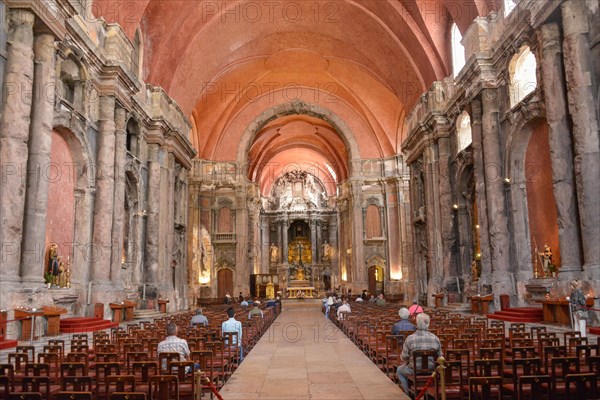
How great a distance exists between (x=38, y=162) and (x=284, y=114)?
85.9 feet

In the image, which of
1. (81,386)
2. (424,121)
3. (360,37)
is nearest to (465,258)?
(424,121)

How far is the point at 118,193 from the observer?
18.8 meters

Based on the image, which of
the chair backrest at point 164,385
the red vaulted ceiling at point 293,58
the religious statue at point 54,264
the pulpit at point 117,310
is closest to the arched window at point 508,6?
the red vaulted ceiling at point 293,58

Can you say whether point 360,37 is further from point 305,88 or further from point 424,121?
point 305,88

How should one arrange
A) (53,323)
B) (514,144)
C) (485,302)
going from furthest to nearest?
(485,302) → (514,144) → (53,323)

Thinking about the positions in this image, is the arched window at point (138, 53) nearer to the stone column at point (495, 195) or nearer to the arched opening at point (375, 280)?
the stone column at point (495, 195)

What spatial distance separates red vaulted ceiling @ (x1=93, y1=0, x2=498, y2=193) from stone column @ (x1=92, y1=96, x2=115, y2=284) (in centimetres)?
389

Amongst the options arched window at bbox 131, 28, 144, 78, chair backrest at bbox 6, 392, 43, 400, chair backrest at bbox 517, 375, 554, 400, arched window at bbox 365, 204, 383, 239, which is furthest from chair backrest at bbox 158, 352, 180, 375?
arched window at bbox 365, 204, 383, 239

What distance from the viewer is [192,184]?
36.1 m

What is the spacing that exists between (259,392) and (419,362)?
2.26 m

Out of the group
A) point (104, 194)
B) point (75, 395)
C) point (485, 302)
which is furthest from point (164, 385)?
point (485, 302)

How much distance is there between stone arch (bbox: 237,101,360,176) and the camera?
37.7 metres

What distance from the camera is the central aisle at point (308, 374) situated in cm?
690

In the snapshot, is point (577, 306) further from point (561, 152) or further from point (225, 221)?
point (225, 221)
